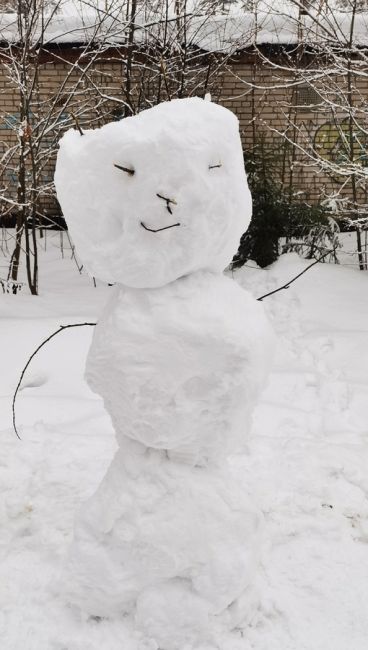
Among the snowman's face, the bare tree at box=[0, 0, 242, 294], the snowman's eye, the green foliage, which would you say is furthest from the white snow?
the snowman's eye

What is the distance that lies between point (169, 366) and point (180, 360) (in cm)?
4

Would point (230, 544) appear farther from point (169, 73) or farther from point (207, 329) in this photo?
point (169, 73)

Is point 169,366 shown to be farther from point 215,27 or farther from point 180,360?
point 215,27

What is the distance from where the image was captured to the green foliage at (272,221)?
7234mm

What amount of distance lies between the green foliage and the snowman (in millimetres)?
5070

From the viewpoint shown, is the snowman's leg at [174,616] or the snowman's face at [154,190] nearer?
the snowman's face at [154,190]

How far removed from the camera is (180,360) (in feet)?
7.02

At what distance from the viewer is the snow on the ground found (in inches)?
96.8

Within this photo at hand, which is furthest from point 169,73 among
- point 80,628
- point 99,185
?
point 80,628

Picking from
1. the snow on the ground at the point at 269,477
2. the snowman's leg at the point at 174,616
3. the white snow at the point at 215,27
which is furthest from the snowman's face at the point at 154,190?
the white snow at the point at 215,27

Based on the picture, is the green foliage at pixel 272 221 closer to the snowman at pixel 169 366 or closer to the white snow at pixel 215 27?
the white snow at pixel 215 27

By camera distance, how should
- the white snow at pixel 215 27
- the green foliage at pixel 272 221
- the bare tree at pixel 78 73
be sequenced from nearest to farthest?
the bare tree at pixel 78 73, the green foliage at pixel 272 221, the white snow at pixel 215 27

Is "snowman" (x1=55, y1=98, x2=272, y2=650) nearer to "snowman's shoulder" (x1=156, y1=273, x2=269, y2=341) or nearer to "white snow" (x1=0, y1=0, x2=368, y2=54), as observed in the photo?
"snowman's shoulder" (x1=156, y1=273, x2=269, y2=341)

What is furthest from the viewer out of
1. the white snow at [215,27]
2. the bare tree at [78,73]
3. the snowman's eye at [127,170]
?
the white snow at [215,27]
